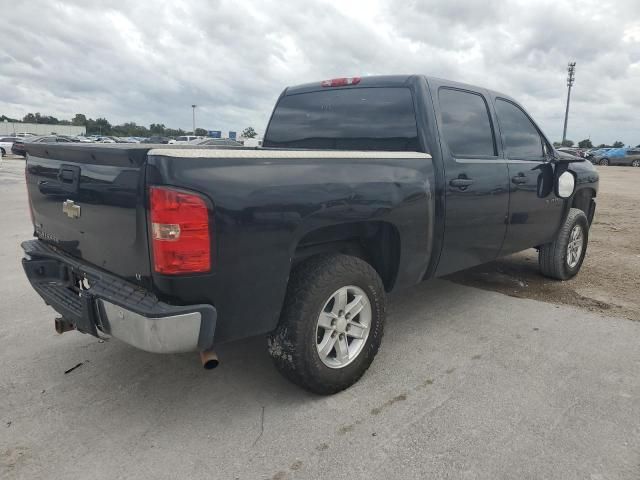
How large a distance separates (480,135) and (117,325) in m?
3.06

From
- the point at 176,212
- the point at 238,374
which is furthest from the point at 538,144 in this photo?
the point at 176,212

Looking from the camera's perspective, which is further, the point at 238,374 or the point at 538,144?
the point at 538,144

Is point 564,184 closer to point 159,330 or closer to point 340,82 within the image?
point 340,82

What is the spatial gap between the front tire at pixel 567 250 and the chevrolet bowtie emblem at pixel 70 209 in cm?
454

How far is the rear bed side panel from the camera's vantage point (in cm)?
222

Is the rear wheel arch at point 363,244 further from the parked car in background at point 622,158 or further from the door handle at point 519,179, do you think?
the parked car in background at point 622,158

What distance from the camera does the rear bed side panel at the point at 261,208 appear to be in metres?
2.22

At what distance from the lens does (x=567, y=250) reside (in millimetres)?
5297

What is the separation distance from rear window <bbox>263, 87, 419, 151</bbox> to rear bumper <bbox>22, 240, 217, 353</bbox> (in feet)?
6.53

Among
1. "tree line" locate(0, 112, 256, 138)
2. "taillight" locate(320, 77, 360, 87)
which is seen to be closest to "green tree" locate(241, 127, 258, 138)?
"tree line" locate(0, 112, 256, 138)

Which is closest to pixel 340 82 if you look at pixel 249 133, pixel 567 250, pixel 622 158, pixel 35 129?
pixel 567 250

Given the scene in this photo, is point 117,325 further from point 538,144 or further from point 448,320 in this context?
point 538,144

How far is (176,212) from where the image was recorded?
7.03 feet

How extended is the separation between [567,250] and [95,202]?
470 cm
